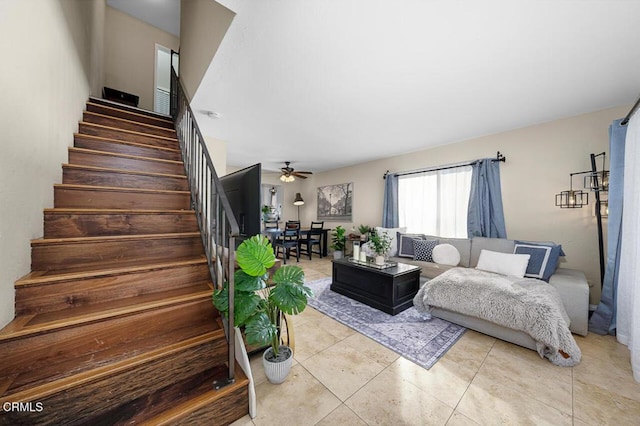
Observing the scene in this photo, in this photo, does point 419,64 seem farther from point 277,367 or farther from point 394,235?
point 394,235

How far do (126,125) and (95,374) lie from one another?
2.84 m

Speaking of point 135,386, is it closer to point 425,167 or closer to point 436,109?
point 436,109

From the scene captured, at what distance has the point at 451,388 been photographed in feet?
5.08

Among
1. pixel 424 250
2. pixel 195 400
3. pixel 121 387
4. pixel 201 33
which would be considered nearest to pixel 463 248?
pixel 424 250

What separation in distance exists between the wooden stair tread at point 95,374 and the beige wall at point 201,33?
7.06 feet

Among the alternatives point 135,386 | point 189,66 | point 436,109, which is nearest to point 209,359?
point 135,386

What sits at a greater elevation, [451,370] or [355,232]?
[355,232]

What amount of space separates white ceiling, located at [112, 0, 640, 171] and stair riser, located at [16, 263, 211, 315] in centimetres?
A: 181

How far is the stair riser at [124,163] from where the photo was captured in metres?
2.02

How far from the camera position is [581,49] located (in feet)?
5.61

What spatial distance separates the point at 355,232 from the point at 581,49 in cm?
452

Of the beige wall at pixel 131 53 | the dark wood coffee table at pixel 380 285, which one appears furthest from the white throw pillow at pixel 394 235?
the beige wall at pixel 131 53

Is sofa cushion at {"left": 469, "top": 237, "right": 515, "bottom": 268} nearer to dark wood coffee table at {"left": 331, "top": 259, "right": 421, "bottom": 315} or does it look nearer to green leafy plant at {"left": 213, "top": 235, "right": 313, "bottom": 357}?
dark wood coffee table at {"left": 331, "top": 259, "right": 421, "bottom": 315}

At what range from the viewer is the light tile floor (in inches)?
52.5
